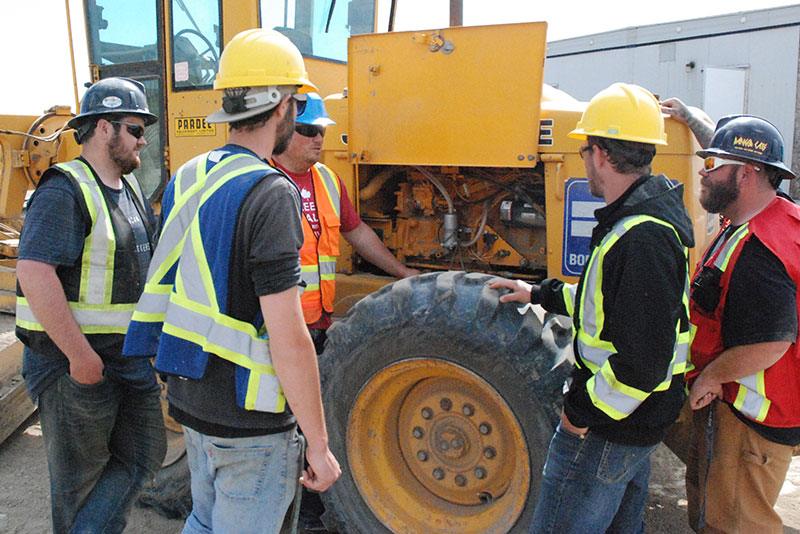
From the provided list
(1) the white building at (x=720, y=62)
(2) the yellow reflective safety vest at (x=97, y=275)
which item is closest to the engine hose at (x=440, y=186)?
(2) the yellow reflective safety vest at (x=97, y=275)

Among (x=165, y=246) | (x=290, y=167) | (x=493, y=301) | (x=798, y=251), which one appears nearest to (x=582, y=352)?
(x=493, y=301)

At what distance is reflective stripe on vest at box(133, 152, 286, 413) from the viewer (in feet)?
5.79

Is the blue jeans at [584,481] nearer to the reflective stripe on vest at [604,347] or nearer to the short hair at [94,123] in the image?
the reflective stripe on vest at [604,347]

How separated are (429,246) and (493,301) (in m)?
1.15

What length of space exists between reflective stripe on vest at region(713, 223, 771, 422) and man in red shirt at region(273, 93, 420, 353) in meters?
1.74

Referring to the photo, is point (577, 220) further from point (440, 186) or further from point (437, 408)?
point (437, 408)

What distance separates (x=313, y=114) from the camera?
3.24m

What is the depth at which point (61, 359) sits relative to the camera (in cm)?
257

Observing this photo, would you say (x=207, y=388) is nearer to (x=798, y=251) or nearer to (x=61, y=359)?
(x=61, y=359)

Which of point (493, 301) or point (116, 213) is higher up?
point (116, 213)

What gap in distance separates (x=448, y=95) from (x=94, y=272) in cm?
181

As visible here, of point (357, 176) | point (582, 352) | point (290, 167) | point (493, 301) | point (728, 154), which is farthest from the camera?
point (357, 176)

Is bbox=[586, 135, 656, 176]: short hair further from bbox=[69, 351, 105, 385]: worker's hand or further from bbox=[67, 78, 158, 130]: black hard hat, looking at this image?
bbox=[69, 351, 105, 385]: worker's hand

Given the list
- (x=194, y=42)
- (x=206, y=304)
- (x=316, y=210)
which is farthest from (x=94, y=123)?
(x=194, y=42)
